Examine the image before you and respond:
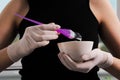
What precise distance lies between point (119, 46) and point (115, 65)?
0.10 meters

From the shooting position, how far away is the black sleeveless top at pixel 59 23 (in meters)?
0.99

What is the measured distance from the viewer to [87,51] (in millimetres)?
802

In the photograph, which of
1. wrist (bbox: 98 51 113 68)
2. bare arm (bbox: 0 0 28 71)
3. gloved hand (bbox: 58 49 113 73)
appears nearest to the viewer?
gloved hand (bbox: 58 49 113 73)

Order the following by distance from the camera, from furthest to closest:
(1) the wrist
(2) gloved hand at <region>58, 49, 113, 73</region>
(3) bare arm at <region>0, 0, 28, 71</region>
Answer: (3) bare arm at <region>0, 0, 28, 71</region>, (1) the wrist, (2) gloved hand at <region>58, 49, 113, 73</region>

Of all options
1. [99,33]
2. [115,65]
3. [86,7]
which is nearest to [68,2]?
[86,7]

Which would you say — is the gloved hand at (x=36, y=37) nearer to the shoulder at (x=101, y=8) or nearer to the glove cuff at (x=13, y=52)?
the glove cuff at (x=13, y=52)

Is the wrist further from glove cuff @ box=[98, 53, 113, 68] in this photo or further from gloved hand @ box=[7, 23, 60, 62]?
gloved hand @ box=[7, 23, 60, 62]

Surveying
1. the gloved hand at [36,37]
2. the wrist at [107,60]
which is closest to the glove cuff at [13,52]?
the gloved hand at [36,37]

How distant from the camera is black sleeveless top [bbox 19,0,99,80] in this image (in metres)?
0.99

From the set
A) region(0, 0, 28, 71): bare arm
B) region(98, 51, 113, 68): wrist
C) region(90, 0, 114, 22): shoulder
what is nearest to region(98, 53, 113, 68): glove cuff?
region(98, 51, 113, 68): wrist

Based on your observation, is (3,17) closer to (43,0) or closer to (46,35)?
(43,0)

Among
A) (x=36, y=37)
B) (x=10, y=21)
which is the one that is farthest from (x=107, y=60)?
(x=10, y=21)

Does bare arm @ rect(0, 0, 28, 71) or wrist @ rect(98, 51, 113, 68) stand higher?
bare arm @ rect(0, 0, 28, 71)

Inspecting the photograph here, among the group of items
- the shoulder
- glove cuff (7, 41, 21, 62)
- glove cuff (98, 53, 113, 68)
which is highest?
the shoulder
